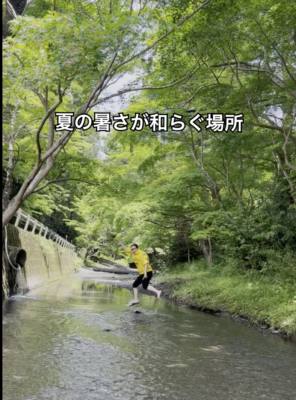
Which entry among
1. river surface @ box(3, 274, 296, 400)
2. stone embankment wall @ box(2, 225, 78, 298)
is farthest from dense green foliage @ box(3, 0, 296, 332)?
river surface @ box(3, 274, 296, 400)

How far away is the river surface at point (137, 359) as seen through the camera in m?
4.70

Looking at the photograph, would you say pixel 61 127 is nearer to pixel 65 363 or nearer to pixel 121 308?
pixel 65 363

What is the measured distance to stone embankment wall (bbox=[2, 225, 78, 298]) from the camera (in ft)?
43.5

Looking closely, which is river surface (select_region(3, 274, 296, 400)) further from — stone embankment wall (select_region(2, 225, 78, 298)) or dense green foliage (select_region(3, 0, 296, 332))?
stone embankment wall (select_region(2, 225, 78, 298))

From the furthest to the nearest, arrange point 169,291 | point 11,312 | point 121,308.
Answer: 1. point 169,291
2. point 121,308
3. point 11,312

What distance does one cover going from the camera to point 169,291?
18.1 m

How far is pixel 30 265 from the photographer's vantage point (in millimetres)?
16703

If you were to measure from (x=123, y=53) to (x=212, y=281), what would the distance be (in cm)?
1079

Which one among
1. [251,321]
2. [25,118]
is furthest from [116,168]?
[251,321]

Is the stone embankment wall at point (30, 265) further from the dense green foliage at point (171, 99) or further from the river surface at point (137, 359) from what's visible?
the river surface at point (137, 359)

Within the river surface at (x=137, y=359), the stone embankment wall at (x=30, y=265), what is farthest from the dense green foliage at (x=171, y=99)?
the river surface at (x=137, y=359)

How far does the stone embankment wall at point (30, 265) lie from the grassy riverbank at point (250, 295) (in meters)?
6.40

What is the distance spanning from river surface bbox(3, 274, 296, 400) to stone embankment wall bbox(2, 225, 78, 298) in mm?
3229

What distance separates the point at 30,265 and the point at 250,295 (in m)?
9.68
